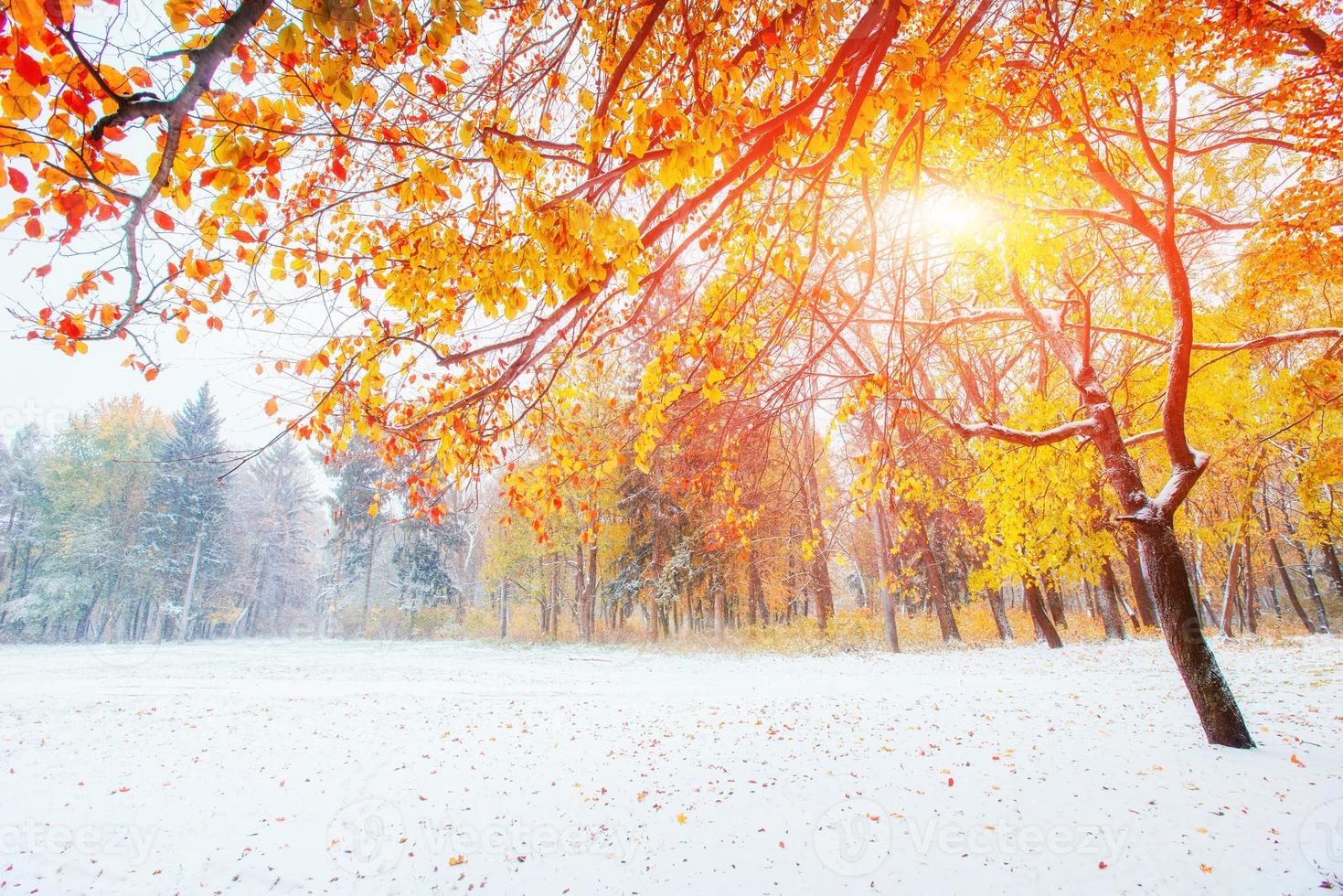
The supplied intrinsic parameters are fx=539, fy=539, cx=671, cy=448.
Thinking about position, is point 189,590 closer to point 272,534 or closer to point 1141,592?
point 272,534

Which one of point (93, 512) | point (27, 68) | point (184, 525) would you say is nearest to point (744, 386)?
point (27, 68)

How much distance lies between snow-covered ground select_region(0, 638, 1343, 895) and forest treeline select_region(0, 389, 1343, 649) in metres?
5.03

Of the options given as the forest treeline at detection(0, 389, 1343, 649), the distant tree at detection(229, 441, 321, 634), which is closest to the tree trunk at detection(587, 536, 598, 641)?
the forest treeline at detection(0, 389, 1343, 649)

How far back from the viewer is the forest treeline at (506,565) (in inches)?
602

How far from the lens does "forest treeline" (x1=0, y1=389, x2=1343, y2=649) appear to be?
1528cm

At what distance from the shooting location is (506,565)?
984 inches

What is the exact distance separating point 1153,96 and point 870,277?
462cm

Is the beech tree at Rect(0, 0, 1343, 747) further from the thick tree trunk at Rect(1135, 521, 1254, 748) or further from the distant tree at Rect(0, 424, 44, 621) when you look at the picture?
the distant tree at Rect(0, 424, 44, 621)

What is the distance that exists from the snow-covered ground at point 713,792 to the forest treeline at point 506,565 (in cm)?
503

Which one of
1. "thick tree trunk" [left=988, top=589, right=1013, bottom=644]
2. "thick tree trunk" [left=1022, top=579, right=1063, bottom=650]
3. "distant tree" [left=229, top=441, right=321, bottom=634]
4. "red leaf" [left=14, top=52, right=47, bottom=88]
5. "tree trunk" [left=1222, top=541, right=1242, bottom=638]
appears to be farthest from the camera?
"distant tree" [left=229, top=441, right=321, bottom=634]

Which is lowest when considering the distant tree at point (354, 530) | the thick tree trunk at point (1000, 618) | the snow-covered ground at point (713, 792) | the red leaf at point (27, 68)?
the snow-covered ground at point (713, 792)

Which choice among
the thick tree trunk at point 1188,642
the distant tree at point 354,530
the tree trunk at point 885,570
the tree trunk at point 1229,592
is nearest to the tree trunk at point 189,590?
the distant tree at point 354,530

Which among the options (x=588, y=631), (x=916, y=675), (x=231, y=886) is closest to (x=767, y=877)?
(x=231, y=886)

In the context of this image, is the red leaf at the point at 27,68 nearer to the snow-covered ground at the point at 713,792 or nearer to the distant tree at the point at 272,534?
the snow-covered ground at the point at 713,792
